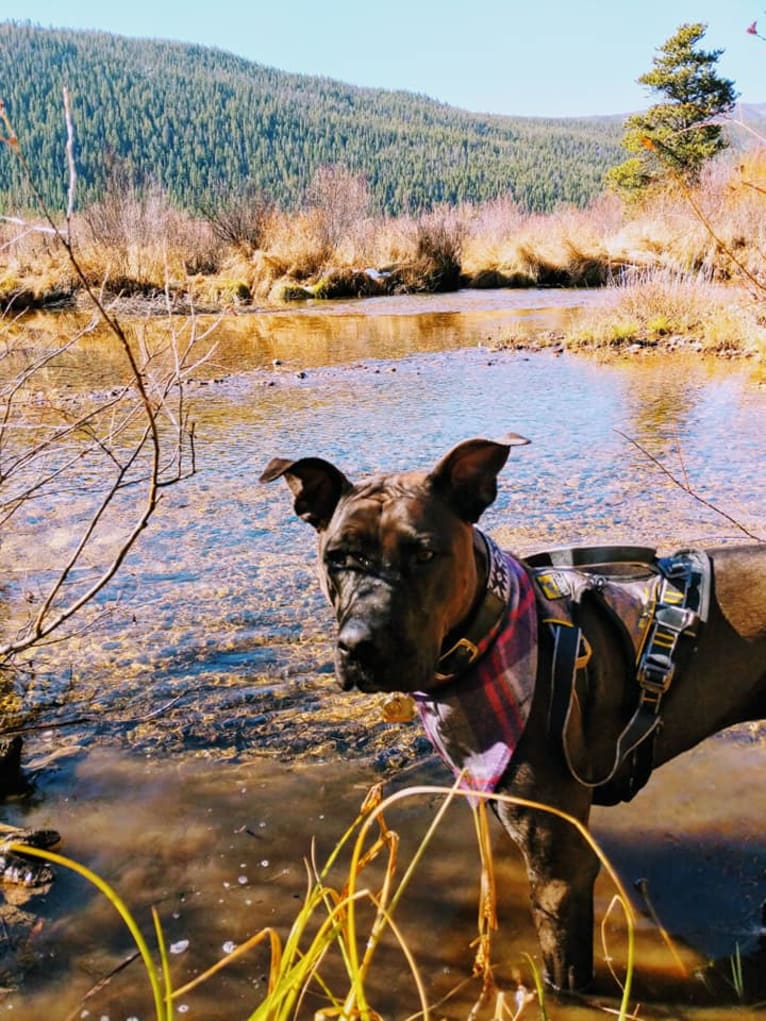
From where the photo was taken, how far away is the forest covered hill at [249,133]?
135875 mm

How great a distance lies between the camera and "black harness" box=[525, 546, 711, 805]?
2623 millimetres

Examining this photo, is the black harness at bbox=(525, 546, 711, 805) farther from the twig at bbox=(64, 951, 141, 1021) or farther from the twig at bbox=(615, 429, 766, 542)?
the twig at bbox=(64, 951, 141, 1021)

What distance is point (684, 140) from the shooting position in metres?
42.8

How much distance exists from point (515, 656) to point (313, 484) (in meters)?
0.94

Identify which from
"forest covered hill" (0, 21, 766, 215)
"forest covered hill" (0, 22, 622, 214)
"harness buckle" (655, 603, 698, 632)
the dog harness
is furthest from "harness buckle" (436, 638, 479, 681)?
"forest covered hill" (0, 21, 766, 215)

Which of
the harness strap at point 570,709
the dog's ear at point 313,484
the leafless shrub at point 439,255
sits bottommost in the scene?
the harness strap at point 570,709

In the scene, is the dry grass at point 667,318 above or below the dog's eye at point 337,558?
above

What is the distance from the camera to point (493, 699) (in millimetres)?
2543

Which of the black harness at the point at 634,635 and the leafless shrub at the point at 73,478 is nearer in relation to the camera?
the black harness at the point at 634,635

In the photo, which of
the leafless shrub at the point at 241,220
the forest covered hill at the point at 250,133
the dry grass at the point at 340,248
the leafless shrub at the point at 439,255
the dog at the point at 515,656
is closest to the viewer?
the dog at the point at 515,656

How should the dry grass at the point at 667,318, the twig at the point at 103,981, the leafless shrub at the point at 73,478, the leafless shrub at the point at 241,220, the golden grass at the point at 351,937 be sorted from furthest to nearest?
the leafless shrub at the point at 241,220 → the dry grass at the point at 667,318 → the leafless shrub at the point at 73,478 → the twig at the point at 103,981 → the golden grass at the point at 351,937

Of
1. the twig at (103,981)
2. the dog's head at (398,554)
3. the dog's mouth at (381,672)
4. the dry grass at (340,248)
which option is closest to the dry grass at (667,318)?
the dry grass at (340,248)

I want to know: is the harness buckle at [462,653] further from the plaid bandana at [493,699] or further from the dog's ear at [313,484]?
the dog's ear at [313,484]

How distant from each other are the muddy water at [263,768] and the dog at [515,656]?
59 centimetres
